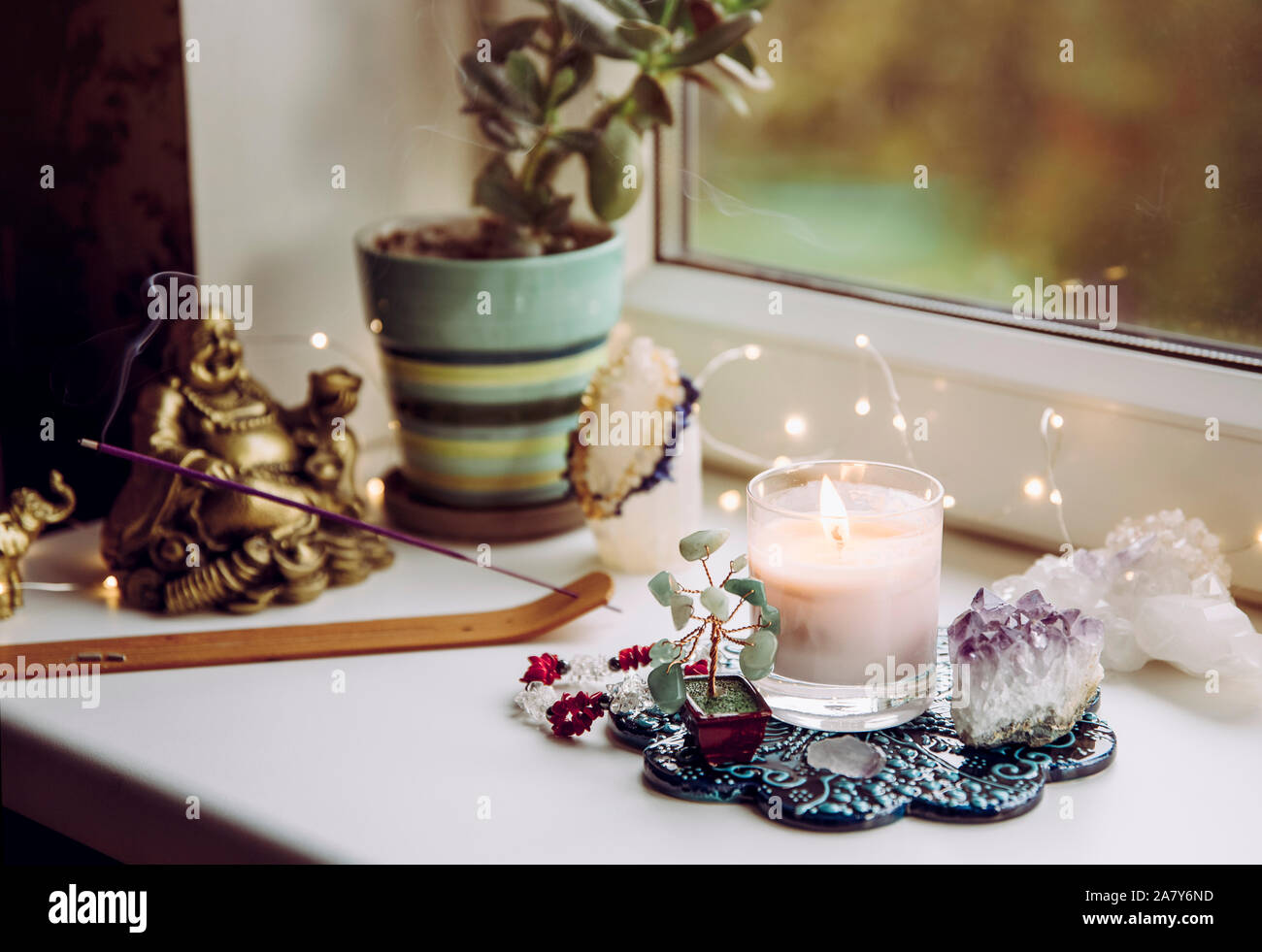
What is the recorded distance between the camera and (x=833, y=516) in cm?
71

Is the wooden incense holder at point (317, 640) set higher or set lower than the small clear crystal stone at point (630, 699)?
lower

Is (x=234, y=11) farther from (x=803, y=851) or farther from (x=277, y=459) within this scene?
(x=803, y=851)

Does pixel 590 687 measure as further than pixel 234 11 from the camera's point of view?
No

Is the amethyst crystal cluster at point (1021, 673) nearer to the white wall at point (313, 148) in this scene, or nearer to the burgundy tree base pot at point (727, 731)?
the burgundy tree base pot at point (727, 731)

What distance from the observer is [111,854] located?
0.74 metres

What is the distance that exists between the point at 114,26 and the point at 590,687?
→ 572mm

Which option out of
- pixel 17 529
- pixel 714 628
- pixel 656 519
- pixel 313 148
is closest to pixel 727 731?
pixel 714 628

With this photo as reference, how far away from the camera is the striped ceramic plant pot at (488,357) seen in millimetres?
964

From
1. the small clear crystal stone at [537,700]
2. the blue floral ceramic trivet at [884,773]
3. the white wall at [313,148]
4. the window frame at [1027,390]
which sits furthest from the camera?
the white wall at [313,148]

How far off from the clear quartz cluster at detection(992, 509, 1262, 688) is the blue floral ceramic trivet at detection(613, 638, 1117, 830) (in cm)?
9

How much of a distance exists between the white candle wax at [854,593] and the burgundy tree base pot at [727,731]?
42 millimetres

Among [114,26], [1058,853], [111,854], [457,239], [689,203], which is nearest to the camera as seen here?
[1058,853]

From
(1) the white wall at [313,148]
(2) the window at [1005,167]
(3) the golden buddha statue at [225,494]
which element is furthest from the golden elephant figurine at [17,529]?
(2) the window at [1005,167]

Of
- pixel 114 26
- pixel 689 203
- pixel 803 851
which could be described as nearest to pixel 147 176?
pixel 114 26
